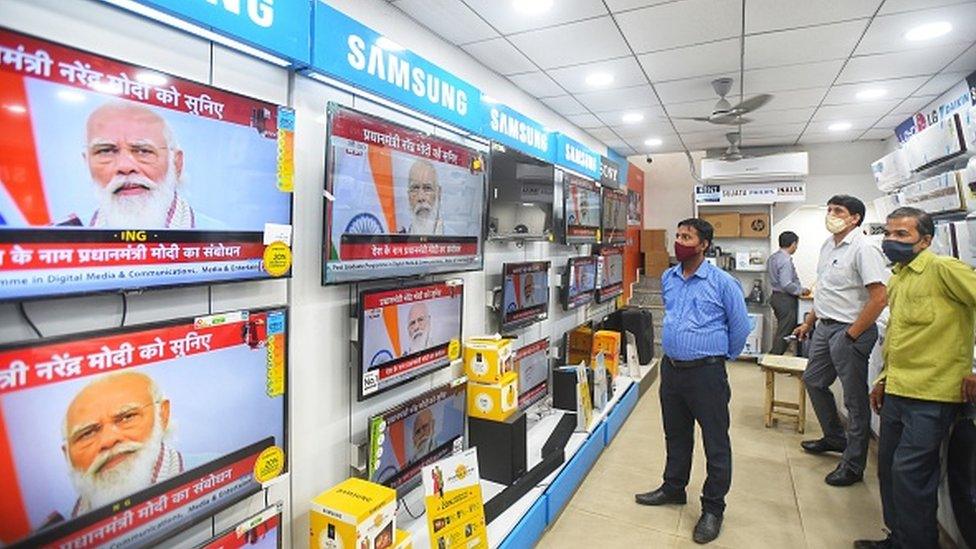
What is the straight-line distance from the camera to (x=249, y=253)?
1571 millimetres

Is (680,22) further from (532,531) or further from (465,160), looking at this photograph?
(532,531)

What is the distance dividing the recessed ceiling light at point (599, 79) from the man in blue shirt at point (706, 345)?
166 cm

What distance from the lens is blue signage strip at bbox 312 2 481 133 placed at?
6.18ft

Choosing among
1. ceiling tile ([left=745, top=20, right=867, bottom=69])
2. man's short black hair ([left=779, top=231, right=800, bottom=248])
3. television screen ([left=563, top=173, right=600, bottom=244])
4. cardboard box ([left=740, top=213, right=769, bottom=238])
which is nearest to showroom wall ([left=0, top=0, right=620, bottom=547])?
television screen ([left=563, top=173, right=600, bottom=244])

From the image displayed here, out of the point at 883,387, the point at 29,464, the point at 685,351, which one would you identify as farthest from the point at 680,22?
the point at 29,464

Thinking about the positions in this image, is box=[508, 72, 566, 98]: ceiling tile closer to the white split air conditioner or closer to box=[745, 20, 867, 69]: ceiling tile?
box=[745, 20, 867, 69]: ceiling tile

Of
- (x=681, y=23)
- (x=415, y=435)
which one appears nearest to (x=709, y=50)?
(x=681, y=23)

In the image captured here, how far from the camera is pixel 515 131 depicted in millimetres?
3494

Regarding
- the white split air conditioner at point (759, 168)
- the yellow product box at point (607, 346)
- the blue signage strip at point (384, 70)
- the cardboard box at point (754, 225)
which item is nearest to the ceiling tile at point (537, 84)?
the blue signage strip at point (384, 70)

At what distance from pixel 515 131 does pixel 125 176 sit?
2.61m

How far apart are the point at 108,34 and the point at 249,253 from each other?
67 centimetres

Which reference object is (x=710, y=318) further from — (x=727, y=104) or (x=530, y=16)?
(x=727, y=104)

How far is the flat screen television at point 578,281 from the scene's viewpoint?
4285 mm

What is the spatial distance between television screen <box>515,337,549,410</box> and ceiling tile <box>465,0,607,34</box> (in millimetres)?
2082
